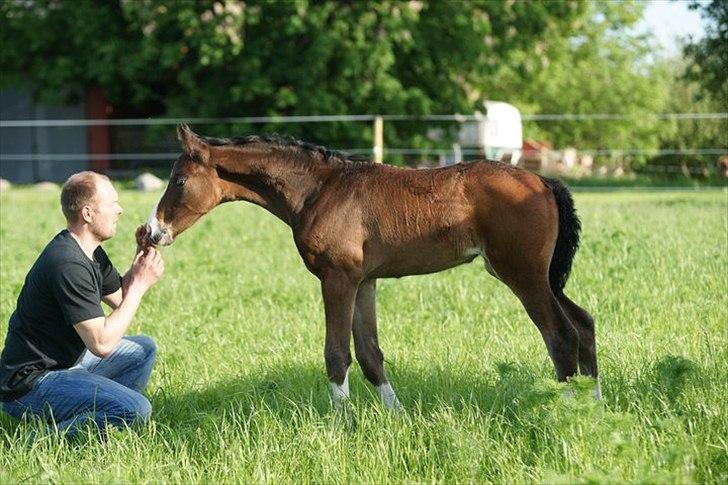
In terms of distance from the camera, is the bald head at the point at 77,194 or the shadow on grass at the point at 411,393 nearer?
A: the shadow on grass at the point at 411,393

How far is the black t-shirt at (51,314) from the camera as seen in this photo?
4.79 metres

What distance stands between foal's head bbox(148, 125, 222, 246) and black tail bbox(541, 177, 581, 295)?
184 centimetres

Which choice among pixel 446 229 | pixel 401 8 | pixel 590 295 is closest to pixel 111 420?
pixel 446 229

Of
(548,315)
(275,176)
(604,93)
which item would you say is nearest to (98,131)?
(604,93)

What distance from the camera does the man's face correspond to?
4.96 metres

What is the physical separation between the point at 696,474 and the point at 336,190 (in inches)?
91.9

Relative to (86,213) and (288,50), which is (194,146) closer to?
(86,213)

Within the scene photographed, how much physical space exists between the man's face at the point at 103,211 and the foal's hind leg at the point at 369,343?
4.56ft

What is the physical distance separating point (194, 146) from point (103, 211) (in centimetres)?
62

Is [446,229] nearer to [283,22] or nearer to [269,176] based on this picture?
[269,176]

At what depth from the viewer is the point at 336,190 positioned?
519 cm

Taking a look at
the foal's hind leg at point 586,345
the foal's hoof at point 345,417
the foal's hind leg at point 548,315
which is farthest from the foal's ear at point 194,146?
the foal's hind leg at point 586,345

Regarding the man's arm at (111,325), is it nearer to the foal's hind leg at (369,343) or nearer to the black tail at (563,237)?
the foal's hind leg at (369,343)

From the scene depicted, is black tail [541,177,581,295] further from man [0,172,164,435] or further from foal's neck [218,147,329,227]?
man [0,172,164,435]
